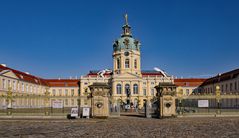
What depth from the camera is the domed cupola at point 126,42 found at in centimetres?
7675

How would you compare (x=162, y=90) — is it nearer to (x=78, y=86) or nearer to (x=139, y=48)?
(x=139, y=48)

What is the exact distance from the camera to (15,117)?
22.6 metres

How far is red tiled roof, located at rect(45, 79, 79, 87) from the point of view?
87312mm

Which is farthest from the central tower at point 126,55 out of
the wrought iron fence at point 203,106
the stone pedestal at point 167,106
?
the stone pedestal at point 167,106

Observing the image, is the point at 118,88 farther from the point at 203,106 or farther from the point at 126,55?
the point at 203,106

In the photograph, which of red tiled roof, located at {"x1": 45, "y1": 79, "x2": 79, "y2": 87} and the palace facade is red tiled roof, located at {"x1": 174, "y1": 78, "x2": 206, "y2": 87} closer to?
the palace facade

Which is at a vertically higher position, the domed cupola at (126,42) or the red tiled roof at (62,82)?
the domed cupola at (126,42)

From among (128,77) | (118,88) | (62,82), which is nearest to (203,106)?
(128,77)

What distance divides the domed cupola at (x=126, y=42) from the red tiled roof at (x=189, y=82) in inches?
650

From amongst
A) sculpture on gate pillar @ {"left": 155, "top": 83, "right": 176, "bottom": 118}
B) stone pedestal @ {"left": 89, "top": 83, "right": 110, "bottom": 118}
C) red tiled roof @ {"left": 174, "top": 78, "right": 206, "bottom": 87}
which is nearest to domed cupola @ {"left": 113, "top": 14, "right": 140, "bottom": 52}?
red tiled roof @ {"left": 174, "top": 78, "right": 206, "bottom": 87}

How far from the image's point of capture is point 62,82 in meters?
89.0

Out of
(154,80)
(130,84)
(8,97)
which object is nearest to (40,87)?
(130,84)

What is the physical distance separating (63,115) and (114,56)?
55.7 meters

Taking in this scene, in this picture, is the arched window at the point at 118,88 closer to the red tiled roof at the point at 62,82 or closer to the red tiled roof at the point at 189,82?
the red tiled roof at the point at 62,82
